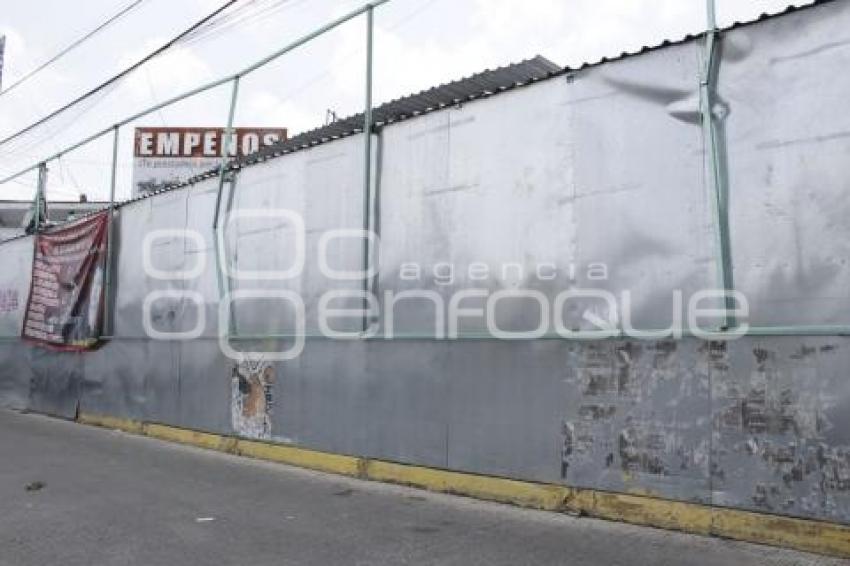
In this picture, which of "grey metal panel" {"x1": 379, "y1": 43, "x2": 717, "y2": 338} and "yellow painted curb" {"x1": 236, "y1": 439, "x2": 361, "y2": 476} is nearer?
"grey metal panel" {"x1": 379, "y1": 43, "x2": 717, "y2": 338}

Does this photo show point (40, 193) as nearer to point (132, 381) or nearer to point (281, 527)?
point (132, 381)

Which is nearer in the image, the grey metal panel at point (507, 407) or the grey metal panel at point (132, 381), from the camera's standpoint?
the grey metal panel at point (507, 407)

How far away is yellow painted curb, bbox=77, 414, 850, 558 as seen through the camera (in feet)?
20.0

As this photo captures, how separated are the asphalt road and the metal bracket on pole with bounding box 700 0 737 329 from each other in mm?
1998

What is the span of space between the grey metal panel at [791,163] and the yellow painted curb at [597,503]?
4.94 ft

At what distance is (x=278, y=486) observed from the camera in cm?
905

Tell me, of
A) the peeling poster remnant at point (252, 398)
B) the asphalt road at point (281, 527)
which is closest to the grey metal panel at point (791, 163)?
the asphalt road at point (281, 527)

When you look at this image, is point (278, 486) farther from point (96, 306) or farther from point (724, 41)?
point (96, 306)

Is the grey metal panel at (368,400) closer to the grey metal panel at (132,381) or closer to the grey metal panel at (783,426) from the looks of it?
the grey metal panel at (132,381)

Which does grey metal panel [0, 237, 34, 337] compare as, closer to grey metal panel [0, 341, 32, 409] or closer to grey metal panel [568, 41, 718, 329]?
grey metal panel [0, 341, 32, 409]

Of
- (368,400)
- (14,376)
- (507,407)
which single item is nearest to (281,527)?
(507,407)

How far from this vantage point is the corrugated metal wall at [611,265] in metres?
6.27

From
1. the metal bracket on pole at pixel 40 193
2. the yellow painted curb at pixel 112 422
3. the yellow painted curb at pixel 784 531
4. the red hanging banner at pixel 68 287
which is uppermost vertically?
the metal bracket on pole at pixel 40 193

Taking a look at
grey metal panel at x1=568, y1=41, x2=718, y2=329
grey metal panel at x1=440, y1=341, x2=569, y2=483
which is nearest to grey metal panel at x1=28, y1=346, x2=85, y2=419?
grey metal panel at x1=440, y1=341, x2=569, y2=483
